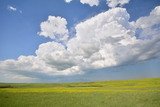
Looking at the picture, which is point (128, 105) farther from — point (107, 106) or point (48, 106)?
point (48, 106)

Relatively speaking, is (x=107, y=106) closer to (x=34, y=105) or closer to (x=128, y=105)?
(x=128, y=105)

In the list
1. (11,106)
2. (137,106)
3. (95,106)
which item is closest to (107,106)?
(95,106)

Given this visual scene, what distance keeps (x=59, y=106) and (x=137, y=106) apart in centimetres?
733

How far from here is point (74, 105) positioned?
80.5ft

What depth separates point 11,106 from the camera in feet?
77.8

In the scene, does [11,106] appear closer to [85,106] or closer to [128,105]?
[85,106]

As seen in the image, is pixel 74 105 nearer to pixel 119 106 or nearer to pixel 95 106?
pixel 95 106

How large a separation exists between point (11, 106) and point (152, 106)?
13129mm

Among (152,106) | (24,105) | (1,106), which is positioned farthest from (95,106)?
(1,106)

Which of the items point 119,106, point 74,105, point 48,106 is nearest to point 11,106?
point 48,106

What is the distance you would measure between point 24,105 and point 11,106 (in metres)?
1.26

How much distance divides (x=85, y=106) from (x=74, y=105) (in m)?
1.21

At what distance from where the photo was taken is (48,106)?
23.8 metres

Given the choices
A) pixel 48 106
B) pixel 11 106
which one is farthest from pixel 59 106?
pixel 11 106
